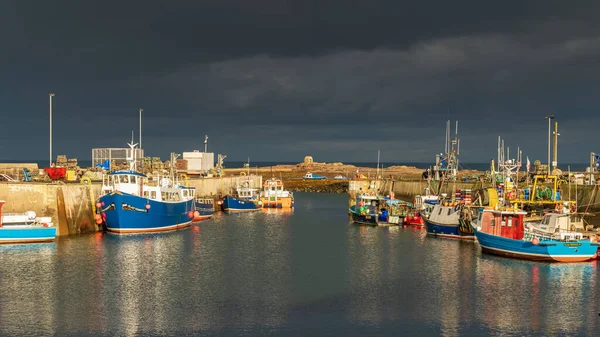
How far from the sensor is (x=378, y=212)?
80.4m

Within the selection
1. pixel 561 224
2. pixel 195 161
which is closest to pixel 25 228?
pixel 561 224

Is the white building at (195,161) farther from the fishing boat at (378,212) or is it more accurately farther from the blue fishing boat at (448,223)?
the blue fishing boat at (448,223)

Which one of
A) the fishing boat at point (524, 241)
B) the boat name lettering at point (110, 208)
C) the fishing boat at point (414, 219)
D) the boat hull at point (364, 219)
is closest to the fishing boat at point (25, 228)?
the boat name lettering at point (110, 208)

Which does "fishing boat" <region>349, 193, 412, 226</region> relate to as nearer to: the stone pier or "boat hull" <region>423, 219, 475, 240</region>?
"boat hull" <region>423, 219, 475, 240</region>

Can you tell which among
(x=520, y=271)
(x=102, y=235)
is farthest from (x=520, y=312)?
(x=102, y=235)

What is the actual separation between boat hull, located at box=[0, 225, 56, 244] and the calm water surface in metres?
1.40

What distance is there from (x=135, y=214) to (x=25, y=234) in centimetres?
1168

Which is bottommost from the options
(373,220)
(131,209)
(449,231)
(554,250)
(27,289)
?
(27,289)

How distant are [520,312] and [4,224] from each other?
41.2m

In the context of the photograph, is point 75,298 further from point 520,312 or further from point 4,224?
point 520,312

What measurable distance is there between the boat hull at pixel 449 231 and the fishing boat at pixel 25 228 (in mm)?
35326

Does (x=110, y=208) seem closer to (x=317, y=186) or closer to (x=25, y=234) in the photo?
(x=25, y=234)

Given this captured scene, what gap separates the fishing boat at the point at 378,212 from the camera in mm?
77375

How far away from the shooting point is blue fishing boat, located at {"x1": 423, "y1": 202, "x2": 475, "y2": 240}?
63.3m
